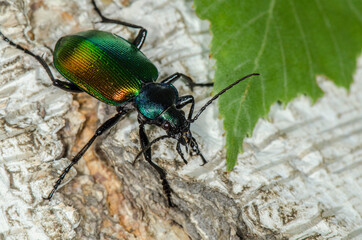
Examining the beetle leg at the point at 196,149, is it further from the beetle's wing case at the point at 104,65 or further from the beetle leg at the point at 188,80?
the beetle's wing case at the point at 104,65

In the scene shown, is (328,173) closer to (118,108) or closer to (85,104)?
(118,108)

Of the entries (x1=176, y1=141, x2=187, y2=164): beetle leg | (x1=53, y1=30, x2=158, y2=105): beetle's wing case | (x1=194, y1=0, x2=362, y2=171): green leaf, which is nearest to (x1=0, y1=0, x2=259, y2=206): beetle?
(x1=53, y1=30, x2=158, y2=105): beetle's wing case

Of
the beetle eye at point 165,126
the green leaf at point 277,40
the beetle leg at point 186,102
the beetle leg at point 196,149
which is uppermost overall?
the green leaf at point 277,40

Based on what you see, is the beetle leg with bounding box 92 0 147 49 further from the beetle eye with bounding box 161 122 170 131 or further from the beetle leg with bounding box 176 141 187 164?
the beetle leg with bounding box 176 141 187 164

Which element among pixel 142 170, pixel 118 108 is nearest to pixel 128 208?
pixel 142 170

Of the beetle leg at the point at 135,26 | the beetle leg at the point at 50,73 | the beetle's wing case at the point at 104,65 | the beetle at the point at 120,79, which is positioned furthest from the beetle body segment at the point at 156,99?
the beetle leg at the point at 50,73
